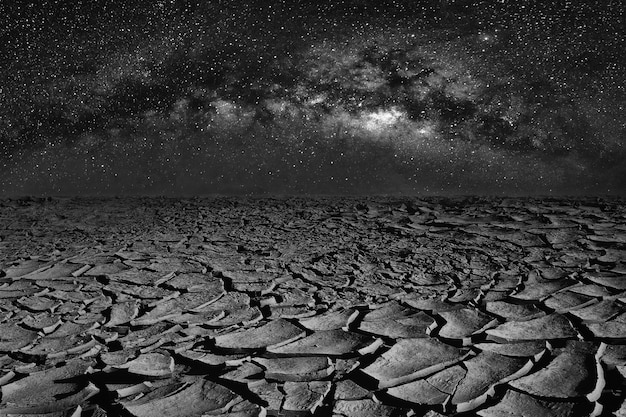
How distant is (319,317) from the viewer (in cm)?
175

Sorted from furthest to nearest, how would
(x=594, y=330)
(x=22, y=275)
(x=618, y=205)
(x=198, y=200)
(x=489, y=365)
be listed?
(x=198, y=200), (x=618, y=205), (x=22, y=275), (x=594, y=330), (x=489, y=365)

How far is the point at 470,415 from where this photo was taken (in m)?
1.19

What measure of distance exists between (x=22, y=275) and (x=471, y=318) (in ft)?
4.97

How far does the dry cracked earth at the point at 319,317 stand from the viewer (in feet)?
4.21

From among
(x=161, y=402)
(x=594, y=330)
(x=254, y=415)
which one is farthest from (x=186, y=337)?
(x=594, y=330)

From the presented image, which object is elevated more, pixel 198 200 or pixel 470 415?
pixel 198 200

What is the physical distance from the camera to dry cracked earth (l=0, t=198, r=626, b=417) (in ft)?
4.21

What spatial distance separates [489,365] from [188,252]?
4.73ft

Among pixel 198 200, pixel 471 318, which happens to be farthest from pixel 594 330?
pixel 198 200

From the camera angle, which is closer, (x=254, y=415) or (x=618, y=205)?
(x=254, y=415)

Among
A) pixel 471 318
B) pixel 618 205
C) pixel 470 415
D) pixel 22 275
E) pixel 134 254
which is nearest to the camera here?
pixel 470 415

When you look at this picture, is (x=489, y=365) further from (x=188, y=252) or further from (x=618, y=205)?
(x=618, y=205)

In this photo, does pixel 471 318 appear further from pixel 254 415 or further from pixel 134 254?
pixel 134 254

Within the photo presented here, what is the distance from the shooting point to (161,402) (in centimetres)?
127
